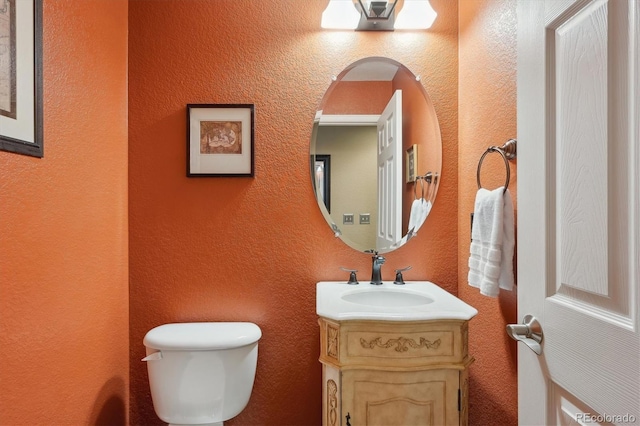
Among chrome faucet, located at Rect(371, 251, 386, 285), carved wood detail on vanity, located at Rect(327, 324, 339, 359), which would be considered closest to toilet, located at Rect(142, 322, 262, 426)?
carved wood detail on vanity, located at Rect(327, 324, 339, 359)

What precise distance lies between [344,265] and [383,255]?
19 cm

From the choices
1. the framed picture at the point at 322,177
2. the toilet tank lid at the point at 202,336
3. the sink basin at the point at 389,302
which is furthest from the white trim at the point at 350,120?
the toilet tank lid at the point at 202,336

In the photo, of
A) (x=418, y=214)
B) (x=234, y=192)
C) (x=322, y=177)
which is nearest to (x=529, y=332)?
(x=418, y=214)

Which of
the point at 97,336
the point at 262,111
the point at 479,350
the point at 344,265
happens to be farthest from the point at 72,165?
the point at 479,350

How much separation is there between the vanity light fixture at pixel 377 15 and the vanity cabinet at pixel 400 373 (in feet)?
4.32

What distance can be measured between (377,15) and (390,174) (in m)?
0.71

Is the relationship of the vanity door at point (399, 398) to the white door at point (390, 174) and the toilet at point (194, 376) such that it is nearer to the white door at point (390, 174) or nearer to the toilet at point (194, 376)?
the toilet at point (194, 376)

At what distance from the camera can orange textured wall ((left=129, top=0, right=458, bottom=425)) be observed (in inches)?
66.1

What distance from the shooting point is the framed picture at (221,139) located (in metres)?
1.68

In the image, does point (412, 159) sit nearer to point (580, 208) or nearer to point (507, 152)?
point (507, 152)

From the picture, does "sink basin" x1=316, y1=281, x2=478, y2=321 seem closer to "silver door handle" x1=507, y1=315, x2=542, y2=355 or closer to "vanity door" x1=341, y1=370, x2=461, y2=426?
"vanity door" x1=341, y1=370, x2=461, y2=426

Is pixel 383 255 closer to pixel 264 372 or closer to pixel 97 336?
pixel 264 372

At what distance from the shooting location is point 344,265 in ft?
5.62

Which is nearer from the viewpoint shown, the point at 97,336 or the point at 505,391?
the point at 505,391
